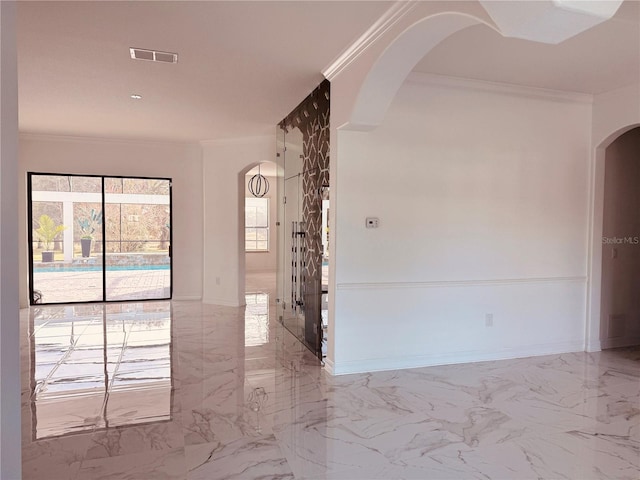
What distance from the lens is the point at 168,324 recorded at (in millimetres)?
5801

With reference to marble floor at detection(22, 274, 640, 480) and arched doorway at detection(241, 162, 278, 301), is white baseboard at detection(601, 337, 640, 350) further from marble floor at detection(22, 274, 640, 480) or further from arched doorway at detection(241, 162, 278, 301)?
arched doorway at detection(241, 162, 278, 301)

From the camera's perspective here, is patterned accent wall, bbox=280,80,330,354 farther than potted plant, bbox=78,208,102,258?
No

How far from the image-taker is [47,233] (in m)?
7.12

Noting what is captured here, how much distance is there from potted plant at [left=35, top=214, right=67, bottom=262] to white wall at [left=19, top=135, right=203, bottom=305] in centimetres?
25

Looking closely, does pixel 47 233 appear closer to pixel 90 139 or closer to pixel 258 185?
pixel 90 139

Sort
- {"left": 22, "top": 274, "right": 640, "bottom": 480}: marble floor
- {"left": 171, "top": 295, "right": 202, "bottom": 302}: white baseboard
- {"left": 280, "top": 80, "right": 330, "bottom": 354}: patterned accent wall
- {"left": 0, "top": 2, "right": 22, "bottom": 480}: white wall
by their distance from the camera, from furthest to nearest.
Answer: {"left": 171, "top": 295, "right": 202, "bottom": 302}: white baseboard, {"left": 280, "top": 80, "right": 330, "bottom": 354}: patterned accent wall, {"left": 22, "top": 274, "right": 640, "bottom": 480}: marble floor, {"left": 0, "top": 2, "right": 22, "bottom": 480}: white wall

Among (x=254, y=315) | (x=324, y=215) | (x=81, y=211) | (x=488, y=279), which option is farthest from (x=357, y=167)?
(x=81, y=211)

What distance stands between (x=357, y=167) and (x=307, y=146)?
115cm

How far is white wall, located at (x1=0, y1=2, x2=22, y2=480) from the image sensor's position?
1112 millimetres

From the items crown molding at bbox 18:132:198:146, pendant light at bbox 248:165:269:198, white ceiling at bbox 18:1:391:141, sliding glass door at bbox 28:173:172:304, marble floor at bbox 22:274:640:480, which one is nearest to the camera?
marble floor at bbox 22:274:640:480

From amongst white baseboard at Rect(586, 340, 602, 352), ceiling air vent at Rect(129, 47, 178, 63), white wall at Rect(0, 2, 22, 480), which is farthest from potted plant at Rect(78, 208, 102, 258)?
white baseboard at Rect(586, 340, 602, 352)

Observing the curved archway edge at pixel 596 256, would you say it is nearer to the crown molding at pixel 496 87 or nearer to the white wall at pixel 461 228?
the white wall at pixel 461 228

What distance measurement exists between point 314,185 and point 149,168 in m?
4.08

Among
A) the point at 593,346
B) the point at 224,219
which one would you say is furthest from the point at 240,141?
the point at 593,346
